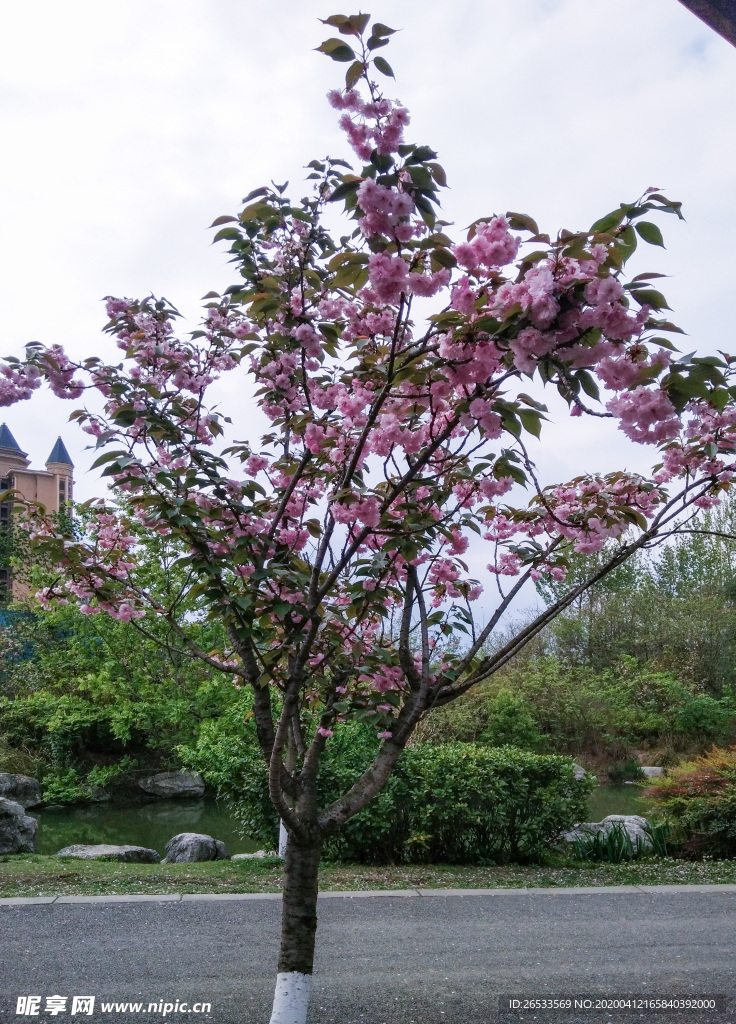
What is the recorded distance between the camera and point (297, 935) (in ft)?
7.28

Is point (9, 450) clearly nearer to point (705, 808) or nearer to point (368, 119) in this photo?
point (705, 808)

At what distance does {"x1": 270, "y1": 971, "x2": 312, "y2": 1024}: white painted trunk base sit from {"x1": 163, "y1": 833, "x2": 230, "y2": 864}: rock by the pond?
5.17 m

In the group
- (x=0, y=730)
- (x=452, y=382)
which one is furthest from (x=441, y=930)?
(x=0, y=730)

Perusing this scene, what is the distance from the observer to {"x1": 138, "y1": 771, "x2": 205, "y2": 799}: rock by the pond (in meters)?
13.9

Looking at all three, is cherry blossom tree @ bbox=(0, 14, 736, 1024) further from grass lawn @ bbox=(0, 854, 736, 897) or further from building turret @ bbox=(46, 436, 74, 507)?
building turret @ bbox=(46, 436, 74, 507)

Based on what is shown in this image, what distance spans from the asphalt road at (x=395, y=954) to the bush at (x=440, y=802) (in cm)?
108

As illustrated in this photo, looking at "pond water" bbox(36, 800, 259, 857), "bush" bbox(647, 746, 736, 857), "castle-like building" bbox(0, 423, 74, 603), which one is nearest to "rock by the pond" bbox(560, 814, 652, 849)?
"bush" bbox(647, 746, 736, 857)

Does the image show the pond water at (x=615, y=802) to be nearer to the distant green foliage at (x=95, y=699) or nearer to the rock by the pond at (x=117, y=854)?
the distant green foliage at (x=95, y=699)

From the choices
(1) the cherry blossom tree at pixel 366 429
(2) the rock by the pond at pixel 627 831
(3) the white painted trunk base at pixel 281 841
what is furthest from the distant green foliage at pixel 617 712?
(1) the cherry blossom tree at pixel 366 429

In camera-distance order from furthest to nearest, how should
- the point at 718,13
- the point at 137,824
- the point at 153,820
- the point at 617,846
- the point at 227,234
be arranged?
the point at 153,820, the point at 137,824, the point at 617,846, the point at 227,234, the point at 718,13

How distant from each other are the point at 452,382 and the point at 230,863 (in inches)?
212

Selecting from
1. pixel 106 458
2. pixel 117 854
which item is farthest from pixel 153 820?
pixel 106 458

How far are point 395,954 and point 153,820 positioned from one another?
A: 8.96 meters

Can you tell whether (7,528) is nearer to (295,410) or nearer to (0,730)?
(0,730)
